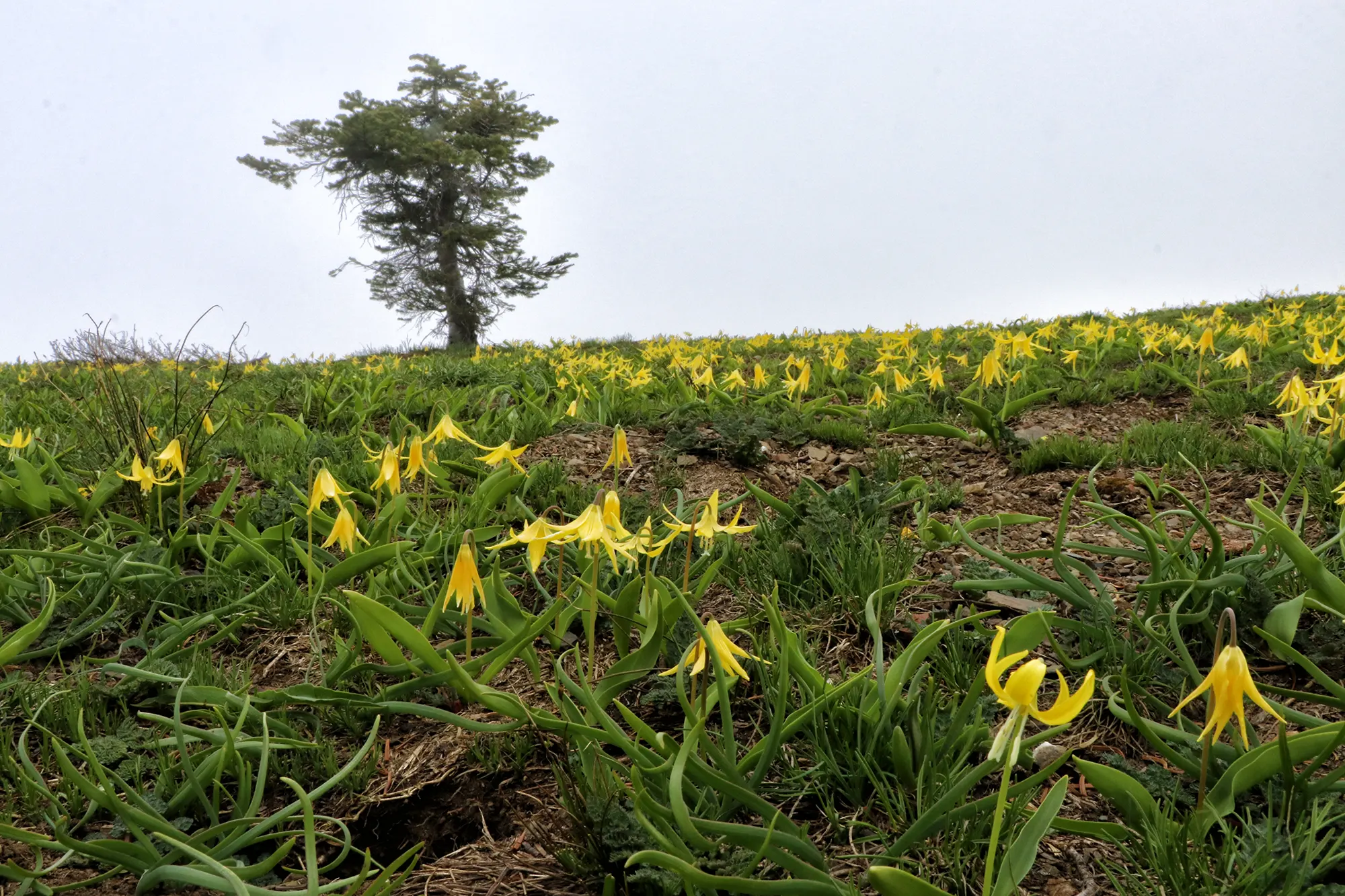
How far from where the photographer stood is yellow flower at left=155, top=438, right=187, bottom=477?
2.29 metres

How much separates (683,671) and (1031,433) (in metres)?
2.69

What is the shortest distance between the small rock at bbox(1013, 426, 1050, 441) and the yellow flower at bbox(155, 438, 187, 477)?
10.2 ft

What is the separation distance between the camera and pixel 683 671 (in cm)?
137

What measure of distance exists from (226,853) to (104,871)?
0.25 meters

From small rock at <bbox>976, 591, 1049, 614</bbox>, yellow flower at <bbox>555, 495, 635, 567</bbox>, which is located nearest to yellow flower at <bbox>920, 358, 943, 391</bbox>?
small rock at <bbox>976, 591, 1049, 614</bbox>

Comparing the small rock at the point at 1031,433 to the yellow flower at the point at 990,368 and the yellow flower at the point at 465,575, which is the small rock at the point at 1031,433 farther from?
the yellow flower at the point at 465,575

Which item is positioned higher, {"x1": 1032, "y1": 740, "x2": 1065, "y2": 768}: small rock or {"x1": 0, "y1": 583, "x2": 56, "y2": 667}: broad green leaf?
{"x1": 0, "y1": 583, "x2": 56, "y2": 667}: broad green leaf

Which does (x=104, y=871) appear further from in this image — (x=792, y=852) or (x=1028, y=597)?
(x=1028, y=597)

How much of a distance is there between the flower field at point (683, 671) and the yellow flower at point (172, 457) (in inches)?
0.7

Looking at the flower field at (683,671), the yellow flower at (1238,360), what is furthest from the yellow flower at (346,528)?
the yellow flower at (1238,360)

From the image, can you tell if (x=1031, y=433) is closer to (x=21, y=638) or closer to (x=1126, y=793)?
(x=1126, y=793)

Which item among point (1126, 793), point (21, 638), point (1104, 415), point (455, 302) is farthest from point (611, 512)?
point (455, 302)

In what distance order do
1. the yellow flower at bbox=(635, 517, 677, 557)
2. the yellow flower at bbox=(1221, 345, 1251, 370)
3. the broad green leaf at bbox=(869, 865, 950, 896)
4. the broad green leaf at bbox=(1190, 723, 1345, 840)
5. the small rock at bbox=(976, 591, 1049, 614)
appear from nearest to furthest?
the broad green leaf at bbox=(869, 865, 950, 896), the broad green leaf at bbox=(1190, 723, 1345, 840), the yellow flower at bbox=(635, 517, 677, 557), the small rock at bbox=(976, 591, 1049, 614), the yellow flower at bbox=(1221, 345, 1251, 370)

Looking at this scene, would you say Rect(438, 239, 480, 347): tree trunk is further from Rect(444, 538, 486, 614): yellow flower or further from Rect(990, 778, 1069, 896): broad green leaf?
Rect(990, 778, 1069, 896): broad green leaf
